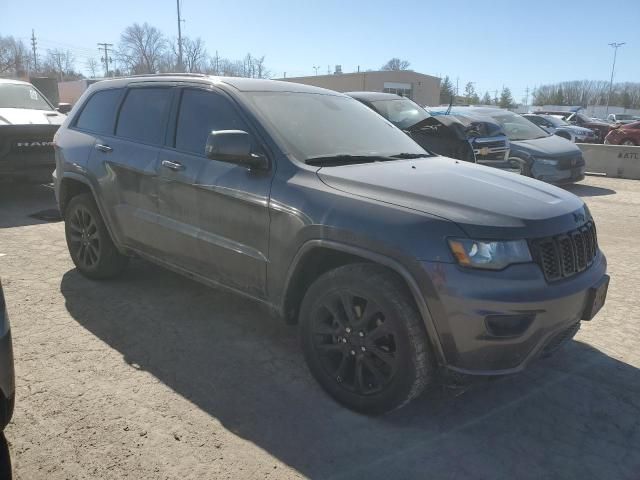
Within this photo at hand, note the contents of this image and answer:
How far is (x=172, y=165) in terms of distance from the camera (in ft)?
12.5

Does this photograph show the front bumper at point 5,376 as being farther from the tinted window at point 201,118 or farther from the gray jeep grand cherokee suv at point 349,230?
the tinted window at point 201,118

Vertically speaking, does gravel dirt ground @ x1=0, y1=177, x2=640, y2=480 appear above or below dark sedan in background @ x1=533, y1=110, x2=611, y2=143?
below

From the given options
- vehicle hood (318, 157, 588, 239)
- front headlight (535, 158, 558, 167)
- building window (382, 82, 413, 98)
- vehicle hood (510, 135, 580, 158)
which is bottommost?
A: front headlight (535, 158, 558, 167)

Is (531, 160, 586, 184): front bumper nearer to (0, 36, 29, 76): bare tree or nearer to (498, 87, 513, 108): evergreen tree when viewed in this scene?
(0, 36, 29, 76): bare tree

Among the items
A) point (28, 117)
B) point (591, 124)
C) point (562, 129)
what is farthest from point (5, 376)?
point (591, 124)

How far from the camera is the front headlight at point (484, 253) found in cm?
256

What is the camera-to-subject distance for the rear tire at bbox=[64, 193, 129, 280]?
466cm

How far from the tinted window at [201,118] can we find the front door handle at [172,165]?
0.39 ft

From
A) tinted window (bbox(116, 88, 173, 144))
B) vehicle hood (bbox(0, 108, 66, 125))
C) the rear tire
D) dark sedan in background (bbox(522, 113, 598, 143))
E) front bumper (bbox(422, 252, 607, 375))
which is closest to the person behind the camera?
front bumper (bbox(422, 252, 607, 375))

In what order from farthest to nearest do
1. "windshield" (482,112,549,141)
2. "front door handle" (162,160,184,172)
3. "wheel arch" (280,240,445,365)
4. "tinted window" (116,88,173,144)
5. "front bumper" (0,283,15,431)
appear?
1. "windshield" (482,112,549,141)
2. "tinted window" (116,88,173,144)
3. "front door handle" (162,160,184,172)
4. "wheel arch" (280,240,445,365)
5. "front bumper" (0,283,15,431)

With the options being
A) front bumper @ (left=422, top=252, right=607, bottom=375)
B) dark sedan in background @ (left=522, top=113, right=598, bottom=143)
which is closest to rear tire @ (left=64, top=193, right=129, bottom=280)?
front bumper @ (left=422, top=252, right=607, bottom=375)

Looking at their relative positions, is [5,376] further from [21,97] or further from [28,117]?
[21,97]

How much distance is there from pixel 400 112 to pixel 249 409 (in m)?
7.06

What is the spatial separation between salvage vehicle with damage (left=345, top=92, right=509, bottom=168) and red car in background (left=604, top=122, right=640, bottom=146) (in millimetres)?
12050
